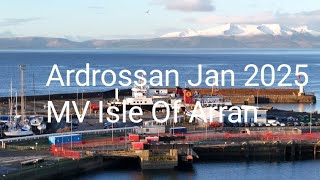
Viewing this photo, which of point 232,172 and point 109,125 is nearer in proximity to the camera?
point 232,172

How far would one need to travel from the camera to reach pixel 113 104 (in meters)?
64.8

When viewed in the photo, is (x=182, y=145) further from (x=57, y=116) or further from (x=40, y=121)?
(x=57, y=116)

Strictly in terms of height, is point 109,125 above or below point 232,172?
above

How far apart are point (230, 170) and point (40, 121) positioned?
1628 cm

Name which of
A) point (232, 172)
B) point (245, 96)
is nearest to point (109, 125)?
point (232, 172)

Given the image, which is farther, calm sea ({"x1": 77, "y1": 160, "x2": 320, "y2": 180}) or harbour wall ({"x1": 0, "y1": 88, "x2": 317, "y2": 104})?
harbour wall ({"x1": 0, "y1": 88, "x2": 317, "y2": 104})

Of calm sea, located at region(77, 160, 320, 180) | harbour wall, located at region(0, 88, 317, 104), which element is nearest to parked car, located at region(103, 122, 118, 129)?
calm sea, located at region(77, 160, 320, 180)

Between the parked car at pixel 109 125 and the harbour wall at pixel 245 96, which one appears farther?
the harbour wall at pixel 245 96

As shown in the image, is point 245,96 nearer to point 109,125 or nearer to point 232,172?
point 109,125

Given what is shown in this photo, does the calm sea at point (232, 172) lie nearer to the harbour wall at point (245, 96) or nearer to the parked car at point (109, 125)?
the parked car at point (109, 125)

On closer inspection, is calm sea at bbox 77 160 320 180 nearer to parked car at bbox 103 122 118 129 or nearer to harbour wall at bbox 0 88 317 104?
parked car at bbox 103 122 118 129

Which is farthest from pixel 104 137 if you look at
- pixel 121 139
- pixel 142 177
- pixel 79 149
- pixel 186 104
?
pixel 186 104

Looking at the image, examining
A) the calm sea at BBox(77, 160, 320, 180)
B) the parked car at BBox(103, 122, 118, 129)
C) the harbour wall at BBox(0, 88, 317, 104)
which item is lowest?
the calm sea at BBox(77, 160, 320, 180)

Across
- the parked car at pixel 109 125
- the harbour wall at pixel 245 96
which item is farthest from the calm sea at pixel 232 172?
the harbour wall at pixel 245 96
